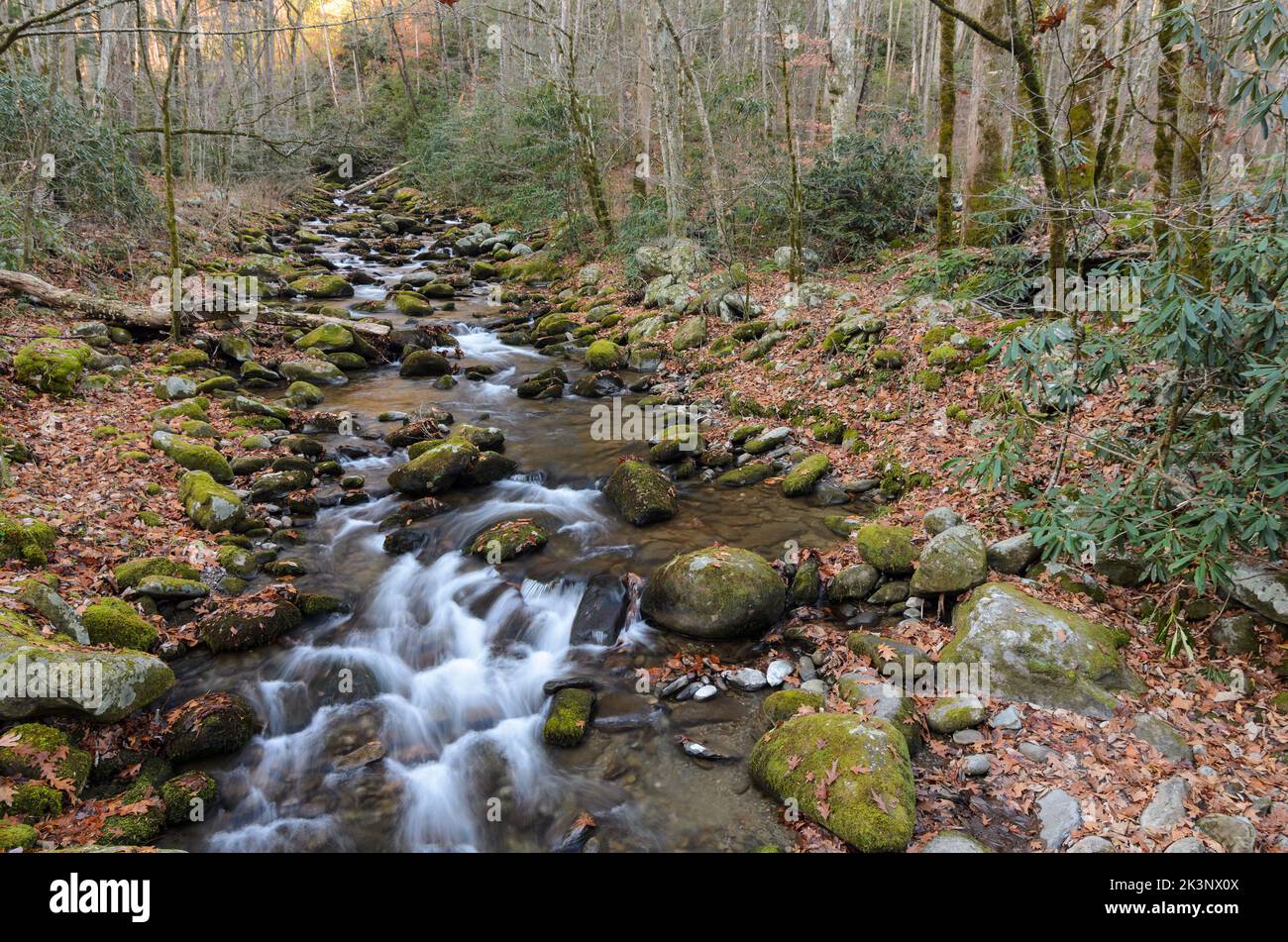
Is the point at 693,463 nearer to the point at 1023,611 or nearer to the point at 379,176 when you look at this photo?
the point at 1023,611

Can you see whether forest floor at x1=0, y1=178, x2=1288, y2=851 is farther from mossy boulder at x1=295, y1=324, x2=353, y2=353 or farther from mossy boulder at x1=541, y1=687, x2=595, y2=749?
mossy boulder at x1=541, y1=687, x2=595, y2=749

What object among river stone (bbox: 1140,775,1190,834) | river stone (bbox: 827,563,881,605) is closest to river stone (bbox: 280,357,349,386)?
river stone (bbox: 827,563,881,605)

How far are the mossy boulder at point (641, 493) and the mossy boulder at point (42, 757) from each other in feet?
17.9

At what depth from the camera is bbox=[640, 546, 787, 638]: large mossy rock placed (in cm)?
604

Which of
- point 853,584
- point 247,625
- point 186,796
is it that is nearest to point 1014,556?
point 853,584

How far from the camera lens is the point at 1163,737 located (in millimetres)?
4238

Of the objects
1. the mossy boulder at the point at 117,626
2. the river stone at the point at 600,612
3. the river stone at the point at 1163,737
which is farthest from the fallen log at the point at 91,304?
the river stone at the point at 1163,737

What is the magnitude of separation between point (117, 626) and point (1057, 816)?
7072 millimetres

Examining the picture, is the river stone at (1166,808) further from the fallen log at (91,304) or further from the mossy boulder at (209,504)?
the fallen log at (91,304)

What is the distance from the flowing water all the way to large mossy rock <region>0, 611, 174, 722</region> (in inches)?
23.4

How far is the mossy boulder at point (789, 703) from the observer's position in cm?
506

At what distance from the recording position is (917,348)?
9.26 metres
